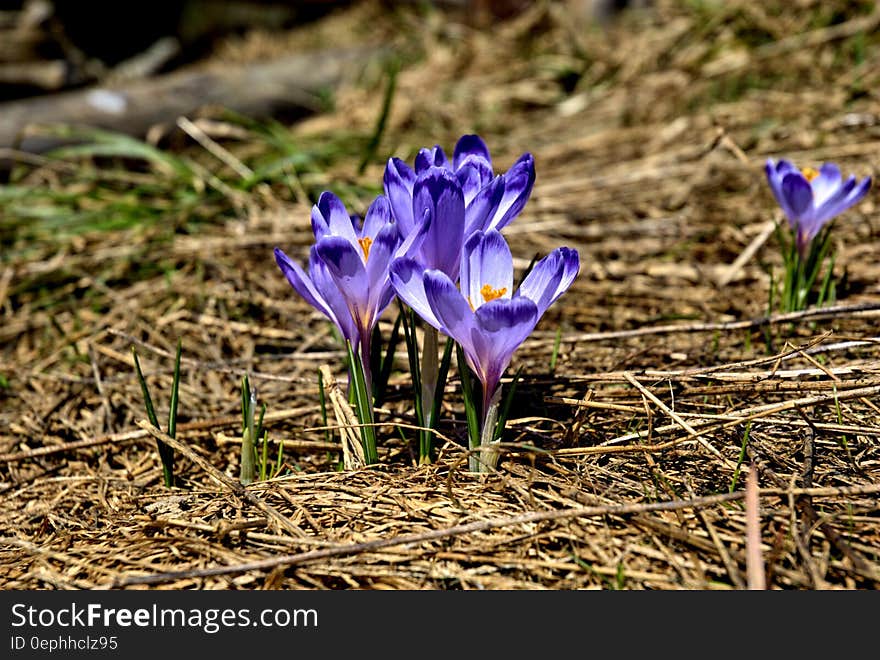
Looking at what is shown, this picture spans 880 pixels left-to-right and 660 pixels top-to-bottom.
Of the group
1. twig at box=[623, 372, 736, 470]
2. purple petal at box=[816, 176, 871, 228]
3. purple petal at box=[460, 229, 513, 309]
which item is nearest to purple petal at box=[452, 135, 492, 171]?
purple petal at box=[460, 229, 513, 309]

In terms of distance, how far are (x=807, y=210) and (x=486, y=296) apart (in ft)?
3.49

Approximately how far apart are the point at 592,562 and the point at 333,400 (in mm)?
625

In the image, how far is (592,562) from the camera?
1.30 meters

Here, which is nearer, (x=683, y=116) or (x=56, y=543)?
(x=56, y=543)

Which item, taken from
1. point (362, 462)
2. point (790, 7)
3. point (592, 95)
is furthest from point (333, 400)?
point (790, 7)

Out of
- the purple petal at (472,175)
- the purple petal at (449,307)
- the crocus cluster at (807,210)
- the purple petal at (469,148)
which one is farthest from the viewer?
the crocus cluster at (807,210)

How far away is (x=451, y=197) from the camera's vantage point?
1.38 m

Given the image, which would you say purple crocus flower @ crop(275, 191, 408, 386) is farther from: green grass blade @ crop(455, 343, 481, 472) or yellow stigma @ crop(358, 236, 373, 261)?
green grass blade @ crop(455, 343, 481, 472)

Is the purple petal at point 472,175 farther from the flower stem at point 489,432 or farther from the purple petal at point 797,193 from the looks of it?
the purple petal at point 797,193

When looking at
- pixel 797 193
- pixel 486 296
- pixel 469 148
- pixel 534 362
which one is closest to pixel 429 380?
pixel 486 296

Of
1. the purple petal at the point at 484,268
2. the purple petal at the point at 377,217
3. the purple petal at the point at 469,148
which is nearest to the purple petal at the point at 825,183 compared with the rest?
the purple petal at the point at 469,148

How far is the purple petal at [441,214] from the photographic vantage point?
1367 mm

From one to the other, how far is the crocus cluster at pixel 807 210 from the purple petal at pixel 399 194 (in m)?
1.00

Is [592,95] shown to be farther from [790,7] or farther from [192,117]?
[192,117]
